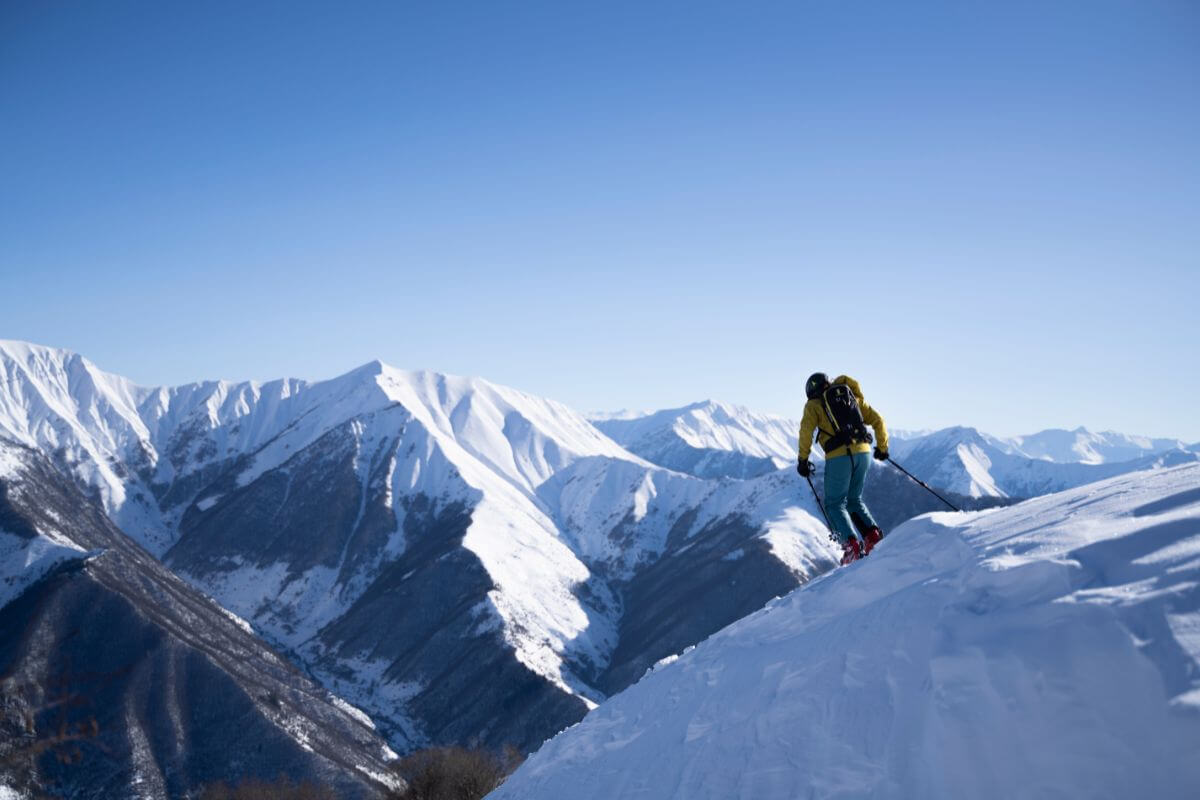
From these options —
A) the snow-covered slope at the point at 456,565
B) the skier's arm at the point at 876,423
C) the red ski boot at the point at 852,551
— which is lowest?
the snow-covered slope at the point at 456,565

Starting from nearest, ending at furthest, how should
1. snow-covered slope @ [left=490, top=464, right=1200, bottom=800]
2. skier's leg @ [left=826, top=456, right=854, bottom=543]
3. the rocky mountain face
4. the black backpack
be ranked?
snow-covered slope @ [left=490, top=464, right=1200, bottom=800]
the black backpack
skier's leg @ [left=826, top=456, right=854, bottom=543]
the rocky mountain face

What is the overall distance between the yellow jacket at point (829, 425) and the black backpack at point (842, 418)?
7 centimetres

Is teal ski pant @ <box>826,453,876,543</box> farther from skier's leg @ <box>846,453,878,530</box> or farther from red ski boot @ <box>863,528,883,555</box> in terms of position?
red ski boot @ <box>863,528,883,555</box>

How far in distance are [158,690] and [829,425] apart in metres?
90.8

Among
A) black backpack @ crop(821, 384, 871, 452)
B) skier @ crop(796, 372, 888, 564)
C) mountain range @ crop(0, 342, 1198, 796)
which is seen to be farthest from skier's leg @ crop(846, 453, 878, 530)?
mountain range @ crop(0, 342, 1198, 796)

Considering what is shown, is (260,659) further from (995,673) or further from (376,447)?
(995,673)

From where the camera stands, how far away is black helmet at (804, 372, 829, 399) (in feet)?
45.2

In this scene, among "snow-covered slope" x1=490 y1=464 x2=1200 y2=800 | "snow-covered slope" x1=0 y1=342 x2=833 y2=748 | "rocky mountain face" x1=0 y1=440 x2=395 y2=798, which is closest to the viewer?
"snow-covered slope" x1=490 y1=464 x2=1200 y2=800

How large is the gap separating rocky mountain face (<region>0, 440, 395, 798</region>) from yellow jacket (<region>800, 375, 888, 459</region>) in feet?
229

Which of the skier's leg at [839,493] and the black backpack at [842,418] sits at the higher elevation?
the black backpack at [842,418]

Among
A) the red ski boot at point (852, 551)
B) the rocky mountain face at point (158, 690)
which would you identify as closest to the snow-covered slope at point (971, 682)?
the red ski boot at point (852, 551)

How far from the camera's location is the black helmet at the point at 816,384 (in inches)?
542

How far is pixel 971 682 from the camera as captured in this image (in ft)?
23.9

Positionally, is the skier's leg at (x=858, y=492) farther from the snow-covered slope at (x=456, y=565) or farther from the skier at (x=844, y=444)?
the snow-covered slope at (x=456, y=565)
